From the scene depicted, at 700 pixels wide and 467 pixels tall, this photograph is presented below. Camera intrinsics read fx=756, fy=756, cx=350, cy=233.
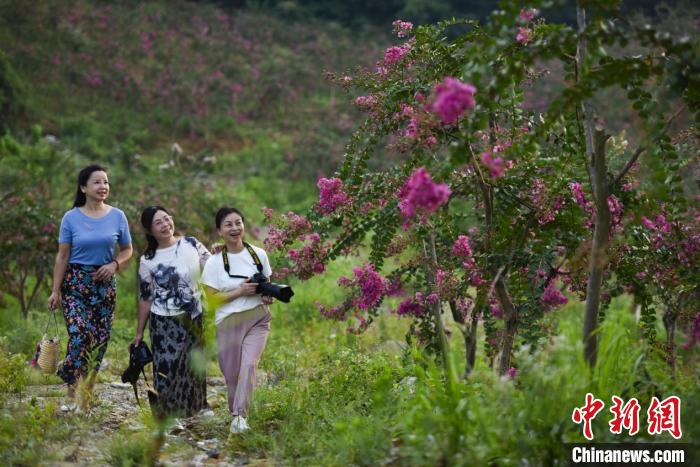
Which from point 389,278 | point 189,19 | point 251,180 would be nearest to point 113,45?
point 189,19

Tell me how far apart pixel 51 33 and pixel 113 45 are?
148 cm

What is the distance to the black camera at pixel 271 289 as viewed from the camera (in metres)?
4.30

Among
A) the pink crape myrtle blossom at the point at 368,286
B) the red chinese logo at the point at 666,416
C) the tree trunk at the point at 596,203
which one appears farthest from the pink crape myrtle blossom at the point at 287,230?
the red chinese logo at the point at 666,416

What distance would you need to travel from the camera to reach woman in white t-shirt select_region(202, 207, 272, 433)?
177 inches

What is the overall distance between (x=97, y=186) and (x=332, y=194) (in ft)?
5.20

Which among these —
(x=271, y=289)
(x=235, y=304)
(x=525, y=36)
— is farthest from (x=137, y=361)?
(x=525, y=36)

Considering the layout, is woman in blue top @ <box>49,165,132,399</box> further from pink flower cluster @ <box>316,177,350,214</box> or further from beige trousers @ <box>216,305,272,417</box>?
pink flower cluster @ <box>316,177,350,214</box>

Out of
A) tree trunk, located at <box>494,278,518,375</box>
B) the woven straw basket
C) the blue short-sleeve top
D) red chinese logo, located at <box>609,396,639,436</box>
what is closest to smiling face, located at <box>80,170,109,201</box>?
the blue short-sleeve top

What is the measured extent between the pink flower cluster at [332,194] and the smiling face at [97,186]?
1470 millimetres

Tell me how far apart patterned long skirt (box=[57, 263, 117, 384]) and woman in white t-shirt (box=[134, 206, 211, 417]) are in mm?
282

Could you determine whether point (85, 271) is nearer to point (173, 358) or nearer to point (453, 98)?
point (173, 358)

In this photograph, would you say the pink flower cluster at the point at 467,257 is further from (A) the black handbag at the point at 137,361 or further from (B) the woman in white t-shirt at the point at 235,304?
(A) the black handbag at the point at 137,361

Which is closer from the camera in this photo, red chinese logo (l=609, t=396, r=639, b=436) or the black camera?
red chinese logo (l=609, t=396, r=639, b=436)

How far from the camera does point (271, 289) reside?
4.38 metres
